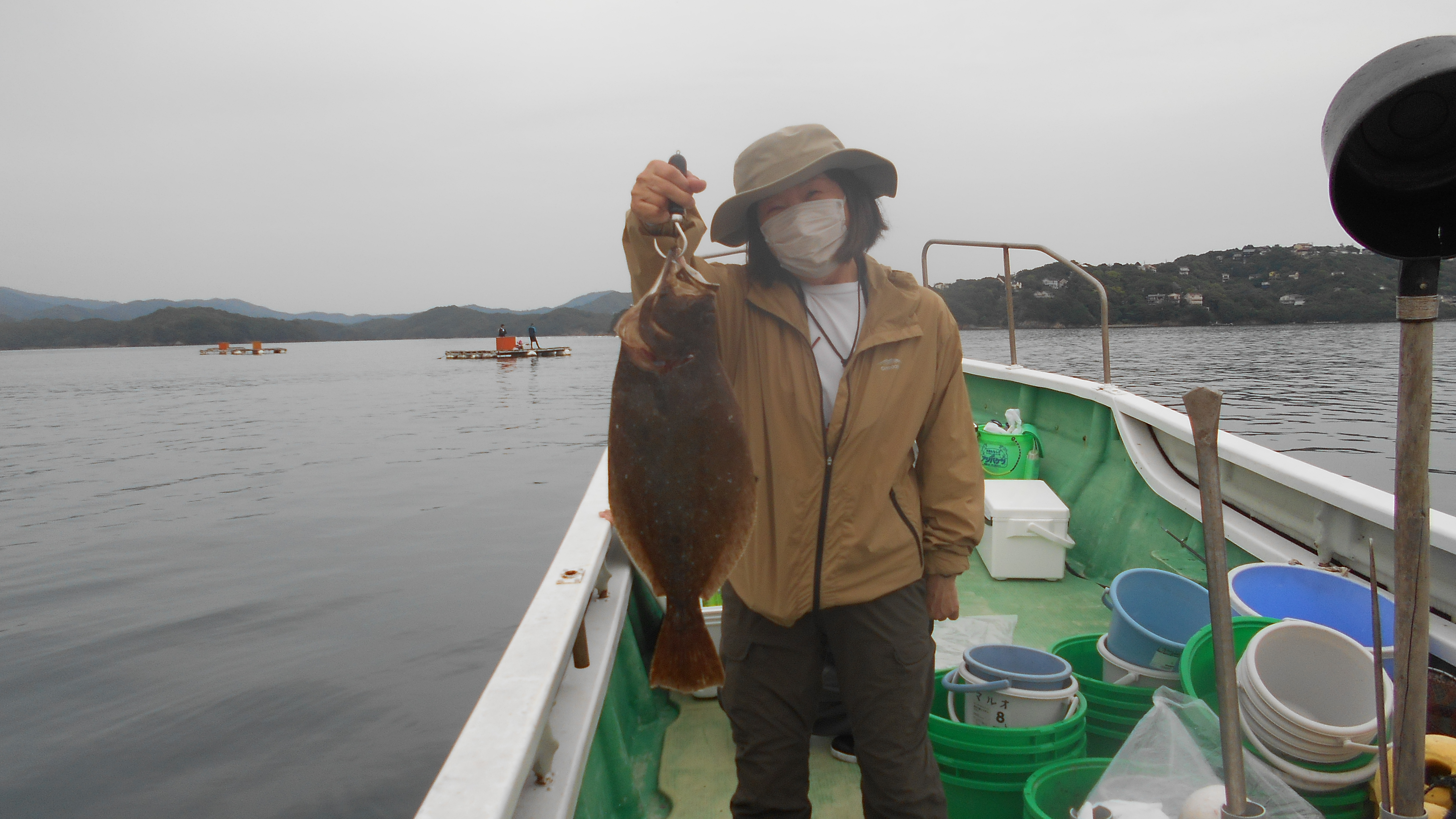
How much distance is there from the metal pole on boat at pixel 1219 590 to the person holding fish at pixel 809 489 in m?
0.72

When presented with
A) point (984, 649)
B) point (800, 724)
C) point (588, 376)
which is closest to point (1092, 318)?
point (984, 649)

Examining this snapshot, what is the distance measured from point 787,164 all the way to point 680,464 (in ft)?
2.85

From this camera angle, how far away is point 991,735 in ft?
7.61

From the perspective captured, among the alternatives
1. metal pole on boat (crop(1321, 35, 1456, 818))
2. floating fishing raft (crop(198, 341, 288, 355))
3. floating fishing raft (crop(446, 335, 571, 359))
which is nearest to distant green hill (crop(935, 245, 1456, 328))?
metal pole on boat (crop(1321, 35, 1456, 818))

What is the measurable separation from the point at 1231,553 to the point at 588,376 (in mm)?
46624

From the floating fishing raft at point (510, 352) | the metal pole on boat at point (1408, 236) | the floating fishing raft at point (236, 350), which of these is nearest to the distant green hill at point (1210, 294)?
the metal pole on boat at point (1408, 236)

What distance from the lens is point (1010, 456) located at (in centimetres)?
567

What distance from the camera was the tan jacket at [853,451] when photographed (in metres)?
1.92

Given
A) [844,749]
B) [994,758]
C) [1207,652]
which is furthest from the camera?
[844,749]

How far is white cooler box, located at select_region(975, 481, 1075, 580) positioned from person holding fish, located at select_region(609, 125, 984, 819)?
2.73 meters

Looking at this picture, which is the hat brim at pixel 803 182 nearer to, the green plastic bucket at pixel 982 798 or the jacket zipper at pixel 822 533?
the jacket zipper at pixel 822 533

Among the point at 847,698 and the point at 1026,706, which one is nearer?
the point at 847,698

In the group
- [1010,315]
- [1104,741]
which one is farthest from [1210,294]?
[1104,741]

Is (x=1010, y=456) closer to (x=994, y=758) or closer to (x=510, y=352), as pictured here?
(x=994, y=758)
